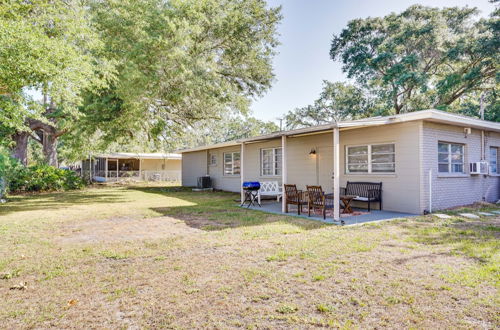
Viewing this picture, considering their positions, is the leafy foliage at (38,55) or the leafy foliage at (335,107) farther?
the leafy foliage at (335,107)

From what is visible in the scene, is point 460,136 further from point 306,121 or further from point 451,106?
point 306,121

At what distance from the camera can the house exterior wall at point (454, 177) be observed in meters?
8.24

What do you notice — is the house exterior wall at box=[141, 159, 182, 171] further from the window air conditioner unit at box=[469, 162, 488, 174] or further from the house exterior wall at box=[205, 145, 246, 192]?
the window air conditioner unit at box=[469, 162, 488, 174]

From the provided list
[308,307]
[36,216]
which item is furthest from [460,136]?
[36,216]

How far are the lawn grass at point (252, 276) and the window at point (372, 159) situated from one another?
276 centimetres

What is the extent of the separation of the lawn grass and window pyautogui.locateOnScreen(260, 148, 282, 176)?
718 cm

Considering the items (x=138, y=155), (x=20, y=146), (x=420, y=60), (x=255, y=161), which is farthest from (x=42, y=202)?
(x=420, y=60)

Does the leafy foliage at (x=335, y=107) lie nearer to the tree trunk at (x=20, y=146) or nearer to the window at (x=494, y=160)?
the window at (x=494, y=160)

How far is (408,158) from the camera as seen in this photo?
27.5 ft

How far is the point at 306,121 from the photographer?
31.0 m

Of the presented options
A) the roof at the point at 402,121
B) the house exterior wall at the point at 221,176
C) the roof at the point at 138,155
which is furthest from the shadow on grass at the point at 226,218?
the roof at the point at 138,155

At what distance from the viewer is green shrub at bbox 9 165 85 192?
1496 centimetres

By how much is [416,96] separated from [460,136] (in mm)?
12886

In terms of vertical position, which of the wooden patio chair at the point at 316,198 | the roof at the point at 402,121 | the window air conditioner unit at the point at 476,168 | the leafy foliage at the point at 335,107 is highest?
the leafy foliage at the point at 335,107
